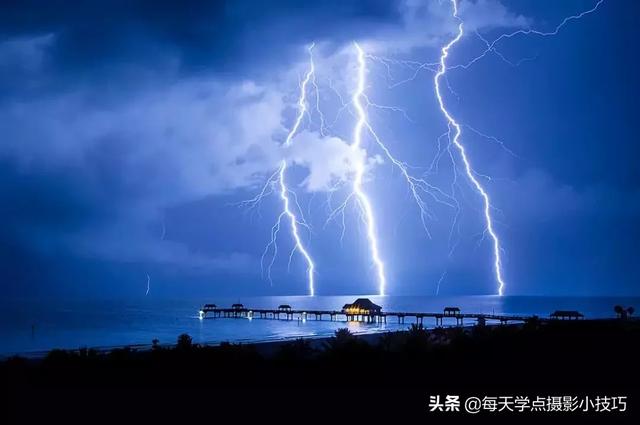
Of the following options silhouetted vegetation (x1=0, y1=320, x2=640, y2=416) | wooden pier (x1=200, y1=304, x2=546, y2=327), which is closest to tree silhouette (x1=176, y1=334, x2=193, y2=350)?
silhouetted vegetation (x1=0, y1=320, x2=640, y2=416)

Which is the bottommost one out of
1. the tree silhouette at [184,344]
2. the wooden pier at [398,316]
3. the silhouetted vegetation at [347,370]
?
the silhouetted vegetation at [347,370]

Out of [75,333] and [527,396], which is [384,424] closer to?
[527,396]

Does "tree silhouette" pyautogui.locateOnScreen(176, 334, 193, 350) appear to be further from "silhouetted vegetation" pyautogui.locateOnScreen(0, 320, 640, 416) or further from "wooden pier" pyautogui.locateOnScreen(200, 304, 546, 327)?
"wooden pier" pyautogui.locateOnScreen(200, 304, 546, 327)

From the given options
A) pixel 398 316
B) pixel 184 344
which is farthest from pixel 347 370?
pixel 398 316

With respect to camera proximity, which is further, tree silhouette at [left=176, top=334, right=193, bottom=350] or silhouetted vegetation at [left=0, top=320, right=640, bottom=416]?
tree silhouette at [left=176, top=334, right=193, bottom=350]

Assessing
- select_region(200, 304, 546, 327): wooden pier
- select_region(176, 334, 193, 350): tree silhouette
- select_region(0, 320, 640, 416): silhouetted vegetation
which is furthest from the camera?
select_region(200, 304, 546, 327): wooden pier

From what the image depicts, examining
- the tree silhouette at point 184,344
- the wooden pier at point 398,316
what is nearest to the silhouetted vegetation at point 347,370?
the tree silhouette at point 184,344

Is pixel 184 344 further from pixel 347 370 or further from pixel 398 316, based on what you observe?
pixel 398 316

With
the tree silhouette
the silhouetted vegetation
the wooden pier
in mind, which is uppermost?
the wooden pier

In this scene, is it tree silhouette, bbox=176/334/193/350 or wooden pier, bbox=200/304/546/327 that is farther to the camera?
wooden pier, bbox=200/304/546/327

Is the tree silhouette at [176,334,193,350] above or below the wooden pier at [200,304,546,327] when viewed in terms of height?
below

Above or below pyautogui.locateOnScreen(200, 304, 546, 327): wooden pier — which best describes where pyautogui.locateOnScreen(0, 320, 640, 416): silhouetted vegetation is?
below

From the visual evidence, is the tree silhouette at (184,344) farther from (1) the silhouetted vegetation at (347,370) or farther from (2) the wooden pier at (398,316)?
(2) the wooden pier at (398,316)

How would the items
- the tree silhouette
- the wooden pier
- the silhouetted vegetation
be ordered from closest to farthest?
the silhouetted vegetation → the tree silhouette → the wooden pier
